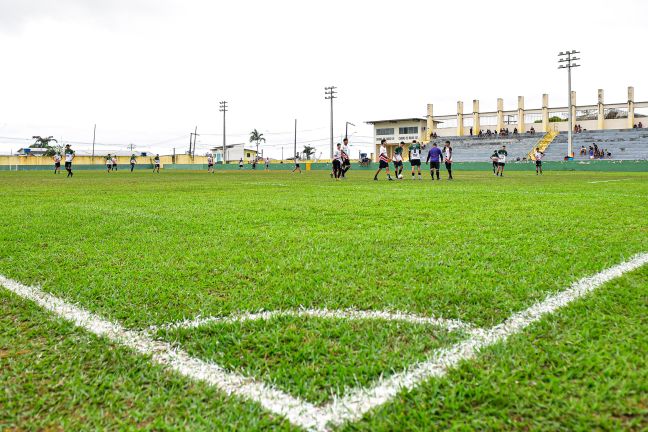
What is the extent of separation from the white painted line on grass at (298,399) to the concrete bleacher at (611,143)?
51194 mm

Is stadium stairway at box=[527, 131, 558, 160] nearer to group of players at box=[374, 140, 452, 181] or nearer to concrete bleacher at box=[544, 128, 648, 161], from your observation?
concrete bleacher at box=[544, 128, 648, 161]

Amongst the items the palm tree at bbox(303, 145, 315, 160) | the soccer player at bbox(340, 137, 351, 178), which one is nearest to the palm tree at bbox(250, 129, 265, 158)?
the palm tree at bbox(303, 145, 315, 160)

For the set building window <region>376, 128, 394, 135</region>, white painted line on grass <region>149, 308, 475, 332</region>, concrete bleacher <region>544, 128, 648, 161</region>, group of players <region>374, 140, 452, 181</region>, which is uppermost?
building window <region>376, 128, 394, 135</region>

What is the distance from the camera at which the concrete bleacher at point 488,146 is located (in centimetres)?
5519

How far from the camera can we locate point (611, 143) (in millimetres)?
50719

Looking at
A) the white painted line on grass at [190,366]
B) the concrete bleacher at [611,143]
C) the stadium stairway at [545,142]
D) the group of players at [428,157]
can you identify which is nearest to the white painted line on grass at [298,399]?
the white painted line on grass at [190,366]

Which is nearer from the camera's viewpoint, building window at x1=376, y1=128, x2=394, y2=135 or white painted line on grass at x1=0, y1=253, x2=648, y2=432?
white painted line on grass at x1=0, y1=253, x2=648, y2=432

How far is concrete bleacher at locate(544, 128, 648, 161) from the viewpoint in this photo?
4738 cm

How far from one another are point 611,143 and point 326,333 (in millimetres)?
57540

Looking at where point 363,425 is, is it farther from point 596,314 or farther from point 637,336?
point 596,314

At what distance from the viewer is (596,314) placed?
2.46 metres

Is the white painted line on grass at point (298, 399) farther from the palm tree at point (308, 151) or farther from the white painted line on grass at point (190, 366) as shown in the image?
the palm tree at point (308, 151)

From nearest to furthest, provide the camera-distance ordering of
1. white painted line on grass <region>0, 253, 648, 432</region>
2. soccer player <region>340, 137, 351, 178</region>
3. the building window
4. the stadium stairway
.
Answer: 1. white painted line on grass <region>0, 253, 648, 432</region>
2. soccer player <region>340, 137, 351, 178</region>
3. the stadium stairway
4. the building window

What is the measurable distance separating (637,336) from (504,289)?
823 mm
